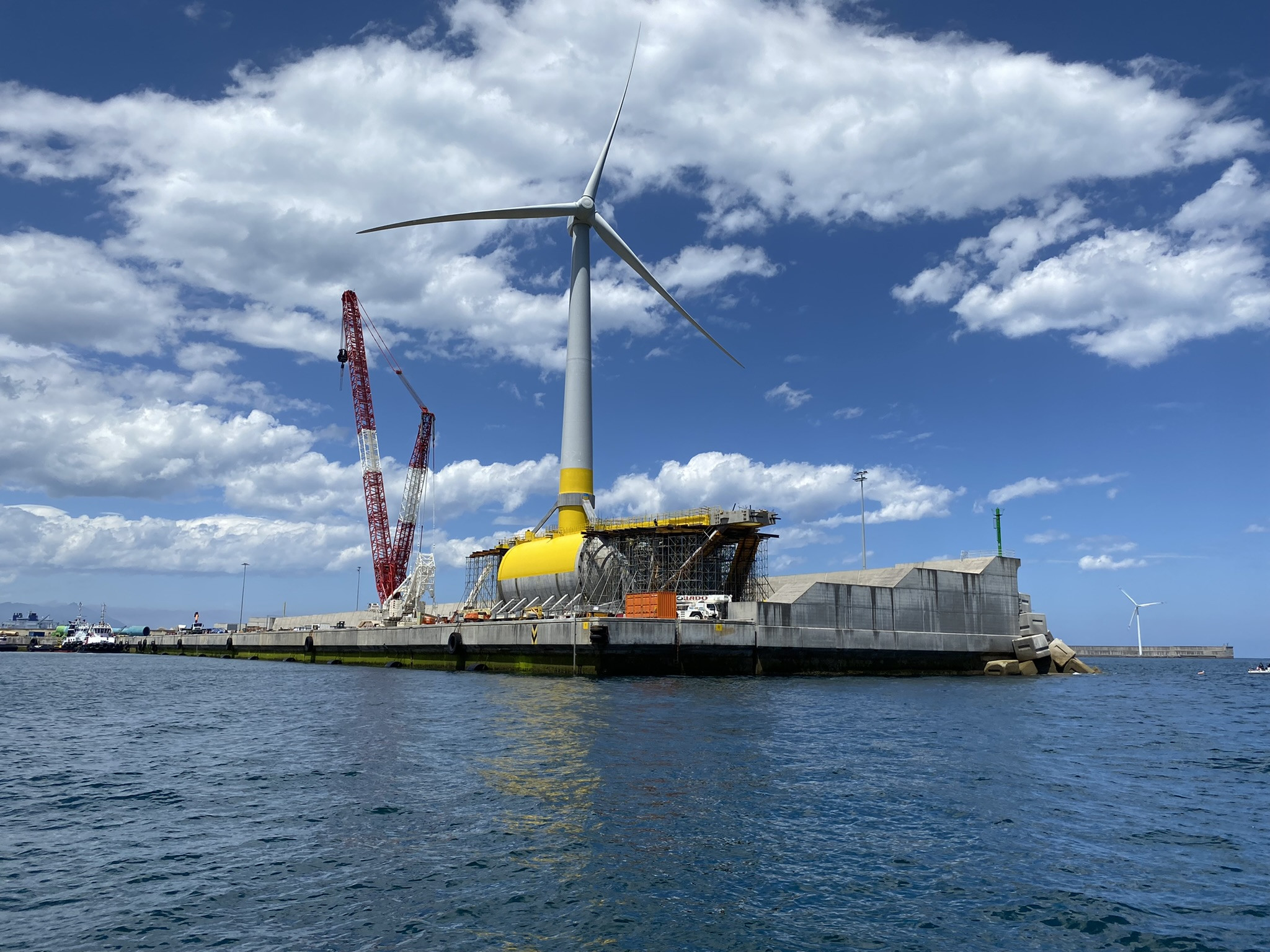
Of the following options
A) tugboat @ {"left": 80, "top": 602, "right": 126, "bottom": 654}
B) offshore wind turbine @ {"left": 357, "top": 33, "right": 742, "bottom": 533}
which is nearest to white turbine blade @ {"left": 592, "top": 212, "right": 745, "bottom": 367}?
offshore wind turbine @ {"left": 357, "top": 33, "right": 742, "bottom": 533}

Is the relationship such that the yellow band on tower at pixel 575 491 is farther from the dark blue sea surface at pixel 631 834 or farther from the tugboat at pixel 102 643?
the tugboat at pixel 102 643

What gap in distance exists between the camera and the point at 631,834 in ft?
61.7

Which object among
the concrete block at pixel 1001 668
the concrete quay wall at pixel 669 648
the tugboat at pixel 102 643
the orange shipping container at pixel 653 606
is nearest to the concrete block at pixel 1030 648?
the concrete quay wall at pixel 669 648

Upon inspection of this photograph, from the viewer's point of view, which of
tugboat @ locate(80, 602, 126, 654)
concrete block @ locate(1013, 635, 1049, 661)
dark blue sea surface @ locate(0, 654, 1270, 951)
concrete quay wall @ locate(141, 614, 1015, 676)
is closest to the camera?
dark blue sea surface @ locate(0, 654, 1270, 951)

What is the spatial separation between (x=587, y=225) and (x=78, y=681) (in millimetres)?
70821

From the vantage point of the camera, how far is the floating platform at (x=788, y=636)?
217 ft

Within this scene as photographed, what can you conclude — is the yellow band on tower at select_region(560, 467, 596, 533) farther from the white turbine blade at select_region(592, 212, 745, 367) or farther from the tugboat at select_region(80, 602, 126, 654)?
the tugboat at select_region(80, 602, 126, 654)

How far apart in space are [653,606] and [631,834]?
2079 inches

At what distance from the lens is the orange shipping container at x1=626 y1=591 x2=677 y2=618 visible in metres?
70.9

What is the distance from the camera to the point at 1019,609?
323ft

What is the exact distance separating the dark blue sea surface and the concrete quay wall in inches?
943

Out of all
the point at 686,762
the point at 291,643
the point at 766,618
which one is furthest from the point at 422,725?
the point at 291,643

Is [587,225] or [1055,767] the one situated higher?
[587,225]

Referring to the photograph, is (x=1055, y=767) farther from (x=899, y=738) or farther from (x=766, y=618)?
(x=766, y=618)
